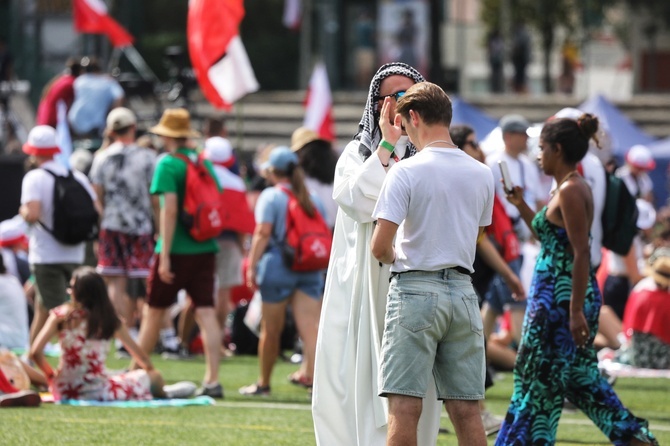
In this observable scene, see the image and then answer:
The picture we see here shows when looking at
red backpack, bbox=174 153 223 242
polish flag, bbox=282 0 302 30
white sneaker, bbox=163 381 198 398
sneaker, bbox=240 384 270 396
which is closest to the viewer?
white sneaker, bbox=163 381 198 398

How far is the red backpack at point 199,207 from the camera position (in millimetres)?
10164

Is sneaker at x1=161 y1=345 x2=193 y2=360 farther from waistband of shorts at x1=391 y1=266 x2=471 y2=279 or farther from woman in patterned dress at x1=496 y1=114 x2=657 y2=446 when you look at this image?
waistband of shorts at x1=391 y1=266 x2=471 y2=279

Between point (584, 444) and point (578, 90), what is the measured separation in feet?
90.0

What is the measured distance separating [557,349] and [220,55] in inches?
318

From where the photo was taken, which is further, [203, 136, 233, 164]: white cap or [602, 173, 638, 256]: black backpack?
[203, 136, 233, 164]: white cap

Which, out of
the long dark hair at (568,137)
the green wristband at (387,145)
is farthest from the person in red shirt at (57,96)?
the green wristband at (387,145)

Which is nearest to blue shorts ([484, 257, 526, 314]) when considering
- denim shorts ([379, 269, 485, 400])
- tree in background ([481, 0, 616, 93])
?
denim shorts ([379, 269, 485, 400])

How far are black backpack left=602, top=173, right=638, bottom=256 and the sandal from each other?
292cm

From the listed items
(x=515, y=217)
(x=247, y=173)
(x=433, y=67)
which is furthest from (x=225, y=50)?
(x=433, y=67)

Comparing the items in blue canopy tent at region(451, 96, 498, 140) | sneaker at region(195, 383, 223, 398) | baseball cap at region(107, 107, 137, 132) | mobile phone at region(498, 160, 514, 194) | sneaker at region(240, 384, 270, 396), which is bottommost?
blue canopy tent at region(451, 96, 498, 140)

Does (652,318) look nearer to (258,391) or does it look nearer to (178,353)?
(258,391)

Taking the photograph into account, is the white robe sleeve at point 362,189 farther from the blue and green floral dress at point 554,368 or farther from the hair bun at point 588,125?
the hair bun at point 588,125

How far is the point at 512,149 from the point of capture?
10828mm

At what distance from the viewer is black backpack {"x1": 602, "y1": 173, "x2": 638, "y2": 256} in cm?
873
